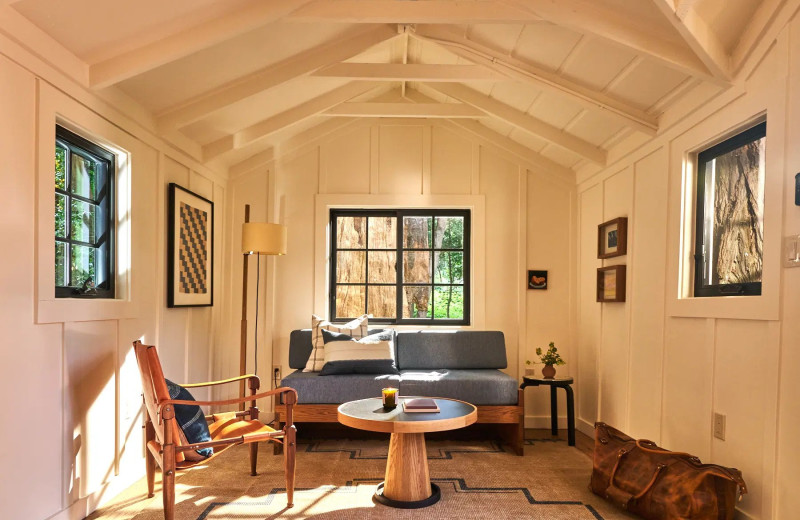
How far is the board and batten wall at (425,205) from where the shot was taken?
18.1ft

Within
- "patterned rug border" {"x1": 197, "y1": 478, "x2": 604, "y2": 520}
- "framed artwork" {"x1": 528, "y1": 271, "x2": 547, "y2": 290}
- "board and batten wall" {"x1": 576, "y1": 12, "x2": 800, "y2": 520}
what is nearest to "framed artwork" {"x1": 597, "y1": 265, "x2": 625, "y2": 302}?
"board and batten wall" {"x1": 576, "y1": 12, "x2": 800, "y2": 520}

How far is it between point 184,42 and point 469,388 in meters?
3.05

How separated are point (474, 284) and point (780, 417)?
3210 millimetres

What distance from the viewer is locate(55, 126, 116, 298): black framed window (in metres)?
3.00

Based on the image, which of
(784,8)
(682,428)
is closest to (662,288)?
(682,428)

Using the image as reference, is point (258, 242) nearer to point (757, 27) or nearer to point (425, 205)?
point (425, 205)

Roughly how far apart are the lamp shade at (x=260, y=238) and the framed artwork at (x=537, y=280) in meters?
2.39

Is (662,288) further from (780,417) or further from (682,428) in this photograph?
(780,417)

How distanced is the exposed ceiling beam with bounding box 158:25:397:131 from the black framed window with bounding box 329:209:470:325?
1897 mm

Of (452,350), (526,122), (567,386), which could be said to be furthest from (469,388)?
(526,122)

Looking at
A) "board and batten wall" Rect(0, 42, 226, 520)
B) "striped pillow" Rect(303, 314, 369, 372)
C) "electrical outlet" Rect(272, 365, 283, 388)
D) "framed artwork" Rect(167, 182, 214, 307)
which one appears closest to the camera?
"board and batten wall" Rect(0, 42, 226, 520)

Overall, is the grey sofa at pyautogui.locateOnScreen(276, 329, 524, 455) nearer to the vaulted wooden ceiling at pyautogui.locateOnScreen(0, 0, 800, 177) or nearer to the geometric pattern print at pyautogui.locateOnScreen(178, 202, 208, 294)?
the geometric pattern print at pyautogui.locateOnScreen(178, 202, 208, 294)

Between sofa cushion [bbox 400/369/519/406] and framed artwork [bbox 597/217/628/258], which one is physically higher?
framed artwork [bbox 597/217/628/258]

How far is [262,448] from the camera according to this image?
4457 millimetres
